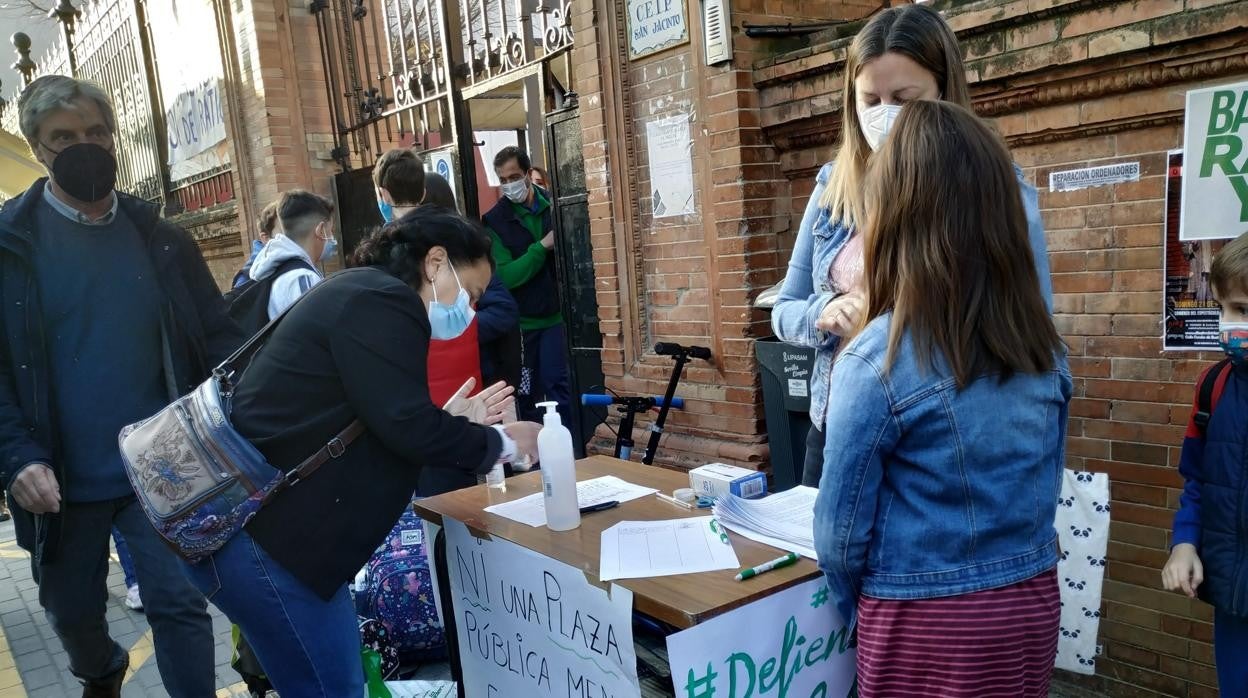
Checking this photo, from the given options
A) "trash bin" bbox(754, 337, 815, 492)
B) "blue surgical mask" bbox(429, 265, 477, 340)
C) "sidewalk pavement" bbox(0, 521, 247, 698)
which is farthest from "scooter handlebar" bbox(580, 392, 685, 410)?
"sidewalk pavement" bbox(0, 521, 247, 698)

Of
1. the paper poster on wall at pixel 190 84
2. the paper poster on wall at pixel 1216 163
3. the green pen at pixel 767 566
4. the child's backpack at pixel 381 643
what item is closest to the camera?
the green pen at pixel 767 566

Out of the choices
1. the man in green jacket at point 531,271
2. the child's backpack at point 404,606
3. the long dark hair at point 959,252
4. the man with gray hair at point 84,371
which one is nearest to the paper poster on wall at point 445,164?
the man in green jacket at point 531,271

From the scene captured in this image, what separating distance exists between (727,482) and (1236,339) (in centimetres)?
118

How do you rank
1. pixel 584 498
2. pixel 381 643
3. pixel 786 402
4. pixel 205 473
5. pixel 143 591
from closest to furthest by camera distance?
pixel 205 473 → pixel 584 498 → pixel 143 591 → pixel 786 402 → pixel 381 643

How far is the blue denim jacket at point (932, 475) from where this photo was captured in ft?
4.72

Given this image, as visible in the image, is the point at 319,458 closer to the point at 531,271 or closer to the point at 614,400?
the point at 614,400

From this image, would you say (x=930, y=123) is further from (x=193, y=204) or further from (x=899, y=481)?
(x=193, y=204)

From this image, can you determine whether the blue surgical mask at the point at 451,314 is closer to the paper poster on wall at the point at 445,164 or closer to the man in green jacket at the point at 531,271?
the man in green jacket at the point at 531,271

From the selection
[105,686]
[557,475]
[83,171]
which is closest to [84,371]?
[83,171]

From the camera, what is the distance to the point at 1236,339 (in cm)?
188

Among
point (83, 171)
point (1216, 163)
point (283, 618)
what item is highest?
point (83, 171)

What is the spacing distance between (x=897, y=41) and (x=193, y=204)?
9.65 meters

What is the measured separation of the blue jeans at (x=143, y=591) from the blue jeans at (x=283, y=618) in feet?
2.26

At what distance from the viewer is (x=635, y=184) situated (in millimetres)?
4070
